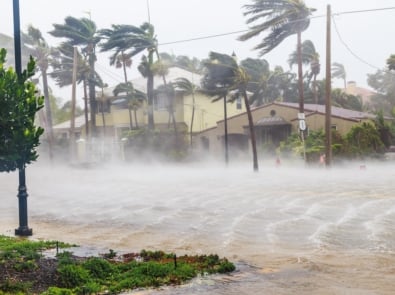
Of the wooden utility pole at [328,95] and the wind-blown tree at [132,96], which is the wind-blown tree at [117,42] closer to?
the wind-blown tree at [132,96]

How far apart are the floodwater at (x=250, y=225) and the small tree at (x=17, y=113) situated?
2799 millimetres

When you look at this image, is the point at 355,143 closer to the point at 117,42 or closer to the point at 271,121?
the point at 271,121

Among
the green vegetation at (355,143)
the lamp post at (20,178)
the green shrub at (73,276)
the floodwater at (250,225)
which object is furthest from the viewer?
the green vegetation at (355,143)

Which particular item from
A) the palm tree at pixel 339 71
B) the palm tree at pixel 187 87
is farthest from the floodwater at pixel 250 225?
the palm tree at pixel 339 71

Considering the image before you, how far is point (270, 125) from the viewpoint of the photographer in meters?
39.0

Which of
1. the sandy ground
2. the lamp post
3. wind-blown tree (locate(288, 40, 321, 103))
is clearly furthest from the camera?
wind-blown tree (locate(288, 40, 321, 103))

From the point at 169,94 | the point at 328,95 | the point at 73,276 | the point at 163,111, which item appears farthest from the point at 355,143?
the point at 73,276

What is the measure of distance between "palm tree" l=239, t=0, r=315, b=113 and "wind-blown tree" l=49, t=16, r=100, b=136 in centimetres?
2093

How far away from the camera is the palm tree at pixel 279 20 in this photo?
100 ft

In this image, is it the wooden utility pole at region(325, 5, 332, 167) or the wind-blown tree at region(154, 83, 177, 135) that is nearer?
the wooden utility pole at region(325, 5, 332, 167)

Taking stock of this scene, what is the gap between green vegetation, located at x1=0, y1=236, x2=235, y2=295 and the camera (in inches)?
269

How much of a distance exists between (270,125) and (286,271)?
31576mm

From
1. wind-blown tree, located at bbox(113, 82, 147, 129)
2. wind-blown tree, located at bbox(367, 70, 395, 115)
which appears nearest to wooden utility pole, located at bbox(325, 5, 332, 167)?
wind-blown tree, located at bbox(113, 82, 147, 129)

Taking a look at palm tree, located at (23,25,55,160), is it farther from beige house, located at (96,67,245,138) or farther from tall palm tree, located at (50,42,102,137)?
beige house, located at (96,67,245,138)
